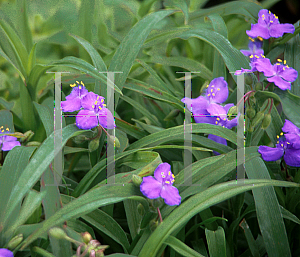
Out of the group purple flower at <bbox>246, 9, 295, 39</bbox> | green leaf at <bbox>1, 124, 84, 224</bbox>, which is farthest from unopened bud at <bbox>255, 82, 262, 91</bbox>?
green leaf at <bbox>1, 124, 84, 224</bbox>

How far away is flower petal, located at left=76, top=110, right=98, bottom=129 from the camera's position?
0.59 metres

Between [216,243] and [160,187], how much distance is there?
0.61ft

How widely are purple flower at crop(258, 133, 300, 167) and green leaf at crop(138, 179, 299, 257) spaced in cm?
10

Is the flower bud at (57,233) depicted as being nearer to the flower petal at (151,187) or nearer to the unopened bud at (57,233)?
the unopened bud at (57,233)

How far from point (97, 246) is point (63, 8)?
1.25 meters

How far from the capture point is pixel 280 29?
839 mm

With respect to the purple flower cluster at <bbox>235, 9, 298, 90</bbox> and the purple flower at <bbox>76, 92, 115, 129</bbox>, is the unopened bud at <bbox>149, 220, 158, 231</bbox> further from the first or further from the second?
the purple flower cluster at <bbox>235, 9, 298, 90</bbox>

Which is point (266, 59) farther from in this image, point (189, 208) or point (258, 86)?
point (189, 208)

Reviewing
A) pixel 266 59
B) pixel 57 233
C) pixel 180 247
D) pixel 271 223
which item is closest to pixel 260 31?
pixel 266 59

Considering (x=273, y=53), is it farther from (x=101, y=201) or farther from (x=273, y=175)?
(x=101, y=201)

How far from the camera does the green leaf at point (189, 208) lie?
19.2 inches

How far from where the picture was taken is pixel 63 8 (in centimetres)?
142

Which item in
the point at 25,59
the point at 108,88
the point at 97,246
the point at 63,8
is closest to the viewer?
the point at 97,246

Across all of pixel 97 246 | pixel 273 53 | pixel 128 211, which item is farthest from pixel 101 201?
pixel 273 53
